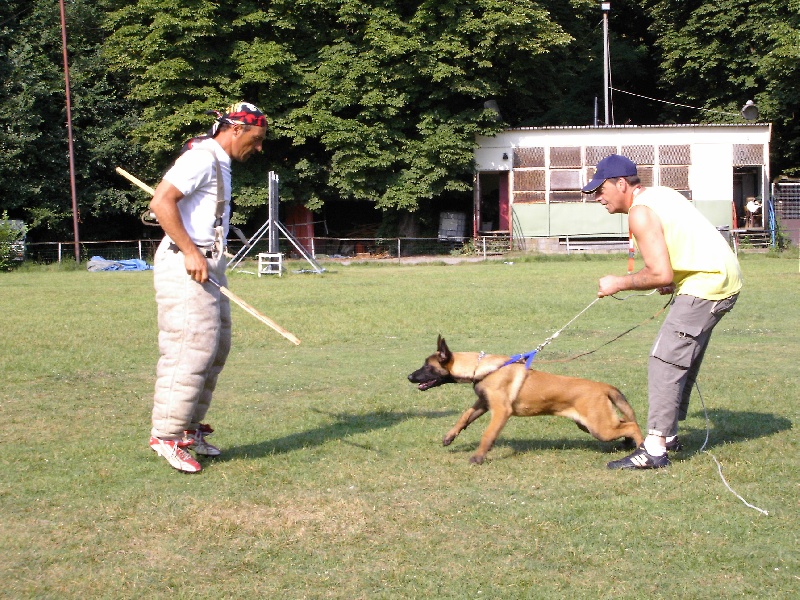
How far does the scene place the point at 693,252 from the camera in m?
6.20

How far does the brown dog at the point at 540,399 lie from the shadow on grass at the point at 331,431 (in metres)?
1.20

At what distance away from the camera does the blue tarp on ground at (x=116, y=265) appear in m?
34.7

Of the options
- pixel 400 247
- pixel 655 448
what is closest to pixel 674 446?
pixel 655 448

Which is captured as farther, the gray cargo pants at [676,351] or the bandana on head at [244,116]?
the bandana on head at [244,116]

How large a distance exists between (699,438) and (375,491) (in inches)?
111

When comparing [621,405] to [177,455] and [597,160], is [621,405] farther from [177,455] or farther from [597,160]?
[597,160]

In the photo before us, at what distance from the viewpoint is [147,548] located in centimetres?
485

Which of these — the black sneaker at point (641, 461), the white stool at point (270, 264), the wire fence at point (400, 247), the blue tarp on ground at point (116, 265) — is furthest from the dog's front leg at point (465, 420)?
the wire fence at point (400, 247)

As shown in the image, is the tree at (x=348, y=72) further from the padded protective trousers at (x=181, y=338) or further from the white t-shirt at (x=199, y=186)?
the padded protective trousers at (x=181, y=338)

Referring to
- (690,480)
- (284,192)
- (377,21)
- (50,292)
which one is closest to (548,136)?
(377,21)

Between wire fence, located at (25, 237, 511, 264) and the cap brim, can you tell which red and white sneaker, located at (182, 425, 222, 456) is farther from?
wire fence, located at (25, 237, 511, 264)

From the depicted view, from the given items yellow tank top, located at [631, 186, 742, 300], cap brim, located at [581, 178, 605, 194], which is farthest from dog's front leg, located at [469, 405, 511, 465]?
cap brim, located at [581, 178, 605, 194]

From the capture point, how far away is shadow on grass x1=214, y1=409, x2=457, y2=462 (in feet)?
23.0

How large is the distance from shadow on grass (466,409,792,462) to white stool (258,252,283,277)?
21934 mm
